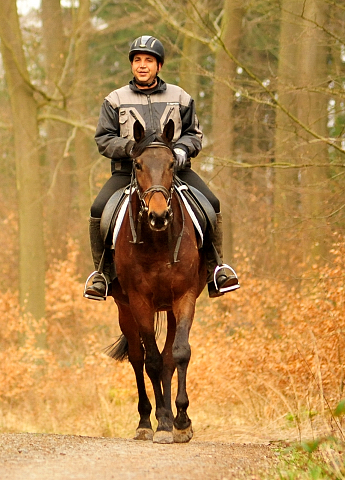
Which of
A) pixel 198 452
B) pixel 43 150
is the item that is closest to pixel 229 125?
pixel 198 452

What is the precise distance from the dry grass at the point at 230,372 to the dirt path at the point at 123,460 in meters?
1.17

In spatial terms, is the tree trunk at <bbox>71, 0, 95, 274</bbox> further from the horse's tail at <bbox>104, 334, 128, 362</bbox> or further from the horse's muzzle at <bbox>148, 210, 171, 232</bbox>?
the horse's muzzle at <bbox>148, 210, 171, 232</bbox>

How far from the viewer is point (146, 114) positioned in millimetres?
8656

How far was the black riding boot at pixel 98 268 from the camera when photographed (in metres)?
8.86

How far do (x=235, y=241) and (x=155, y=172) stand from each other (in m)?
17.2

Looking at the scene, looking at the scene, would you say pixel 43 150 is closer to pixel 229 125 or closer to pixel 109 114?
pixel 229 125

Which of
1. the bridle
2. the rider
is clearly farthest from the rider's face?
the bridle

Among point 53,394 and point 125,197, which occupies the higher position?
point 125,197

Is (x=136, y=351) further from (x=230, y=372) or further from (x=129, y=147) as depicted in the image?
(x=230, y=372)

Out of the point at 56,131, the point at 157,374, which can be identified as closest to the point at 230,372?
the point at 157,374

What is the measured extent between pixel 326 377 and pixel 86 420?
4.35m

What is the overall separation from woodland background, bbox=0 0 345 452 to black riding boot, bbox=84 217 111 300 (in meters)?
2.29

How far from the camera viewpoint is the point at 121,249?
8.27m

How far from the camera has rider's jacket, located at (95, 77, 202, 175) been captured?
8.59m
